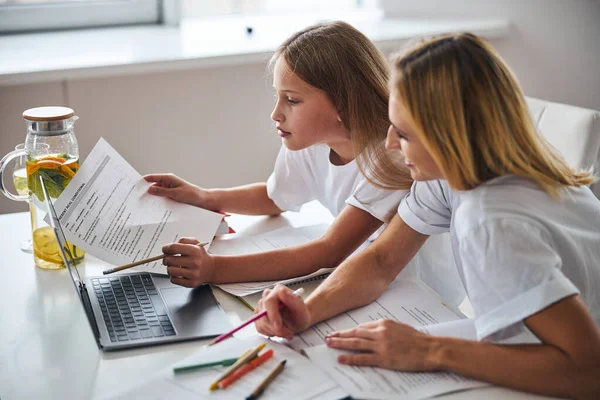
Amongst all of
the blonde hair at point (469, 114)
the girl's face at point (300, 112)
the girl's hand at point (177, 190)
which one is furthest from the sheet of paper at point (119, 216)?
Result: the blonde hair at point (469, 114)

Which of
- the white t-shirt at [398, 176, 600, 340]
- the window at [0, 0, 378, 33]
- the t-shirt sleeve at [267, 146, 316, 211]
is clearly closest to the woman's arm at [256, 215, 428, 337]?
the white t-shirt at [398, 176, 600, 340]

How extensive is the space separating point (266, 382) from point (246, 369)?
0.04 m

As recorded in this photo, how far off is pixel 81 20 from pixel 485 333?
2.04m

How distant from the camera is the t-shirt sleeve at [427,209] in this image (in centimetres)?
122

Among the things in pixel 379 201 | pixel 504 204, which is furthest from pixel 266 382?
pixel 379 201

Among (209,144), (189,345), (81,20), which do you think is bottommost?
(209,144)

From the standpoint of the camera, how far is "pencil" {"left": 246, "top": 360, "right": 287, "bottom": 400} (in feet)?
2.89

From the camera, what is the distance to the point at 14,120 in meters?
2.12

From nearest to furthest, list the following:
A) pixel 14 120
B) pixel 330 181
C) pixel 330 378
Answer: pixel 330 378 < pixel 330 181 < pixel 14 120

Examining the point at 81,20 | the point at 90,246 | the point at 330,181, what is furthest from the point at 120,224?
the point at 81,20

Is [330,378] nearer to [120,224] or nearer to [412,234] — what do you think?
[412,234]

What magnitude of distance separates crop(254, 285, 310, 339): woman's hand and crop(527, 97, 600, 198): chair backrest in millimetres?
711

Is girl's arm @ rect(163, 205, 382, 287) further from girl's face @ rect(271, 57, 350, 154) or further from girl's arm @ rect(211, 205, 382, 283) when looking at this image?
girl's face @ rect(271, 57, 350, 154)

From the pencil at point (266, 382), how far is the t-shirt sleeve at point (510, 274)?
26 centimetres
